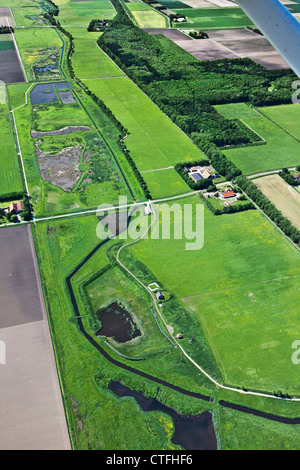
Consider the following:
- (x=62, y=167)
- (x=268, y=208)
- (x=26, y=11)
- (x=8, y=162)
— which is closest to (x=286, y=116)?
(x=268, y=208)

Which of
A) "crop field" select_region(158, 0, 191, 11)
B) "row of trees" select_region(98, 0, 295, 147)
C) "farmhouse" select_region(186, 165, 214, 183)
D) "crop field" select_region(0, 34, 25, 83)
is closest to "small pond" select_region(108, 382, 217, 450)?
"farmhouse" select_region(186, 165, 214, 183)

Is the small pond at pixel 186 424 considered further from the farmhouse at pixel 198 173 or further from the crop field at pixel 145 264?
the farmhouse at pixel 198 173

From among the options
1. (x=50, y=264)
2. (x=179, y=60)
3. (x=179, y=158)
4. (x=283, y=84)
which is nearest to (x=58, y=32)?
(x=179, y=60)

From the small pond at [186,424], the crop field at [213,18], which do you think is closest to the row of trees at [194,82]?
the crop field at [213,18]

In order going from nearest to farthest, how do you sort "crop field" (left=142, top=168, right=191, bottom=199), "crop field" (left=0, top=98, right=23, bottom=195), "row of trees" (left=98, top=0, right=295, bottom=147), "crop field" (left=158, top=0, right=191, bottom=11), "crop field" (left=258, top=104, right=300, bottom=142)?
1. "crop field" (left=0, top=98, right=23, bottom=195)
2. "crop field" (left=142, top=168, right=191, bottom=199)
3. "row of trees" (left=98, top=0, right=295, bottom=147)
4. "crop field" (left=258, top=104, right=300, bottom=142)
5. "crop field" (left=158, top=0, right=191, bottom=11)

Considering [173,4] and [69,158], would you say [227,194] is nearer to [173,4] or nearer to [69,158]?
[69,158]

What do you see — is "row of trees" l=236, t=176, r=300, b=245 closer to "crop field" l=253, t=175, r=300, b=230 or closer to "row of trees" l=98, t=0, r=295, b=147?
"crop field" l=253, t=175, r=300, b=230

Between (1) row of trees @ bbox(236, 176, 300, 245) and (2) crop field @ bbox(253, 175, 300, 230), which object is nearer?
(1) row of trees @ bbox(236, 176, 300, 245)
